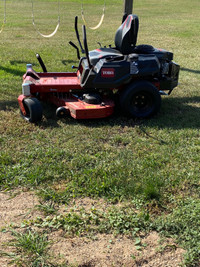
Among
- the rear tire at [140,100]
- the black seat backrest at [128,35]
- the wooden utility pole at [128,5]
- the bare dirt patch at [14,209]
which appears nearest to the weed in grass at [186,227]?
the bare dirt patch at [14,209]

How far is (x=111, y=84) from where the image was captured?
200 inches

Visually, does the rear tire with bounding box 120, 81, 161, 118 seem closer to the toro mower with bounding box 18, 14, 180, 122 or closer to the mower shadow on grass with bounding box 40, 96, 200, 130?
the toro mower with bounding box 18, 14, 180, 122

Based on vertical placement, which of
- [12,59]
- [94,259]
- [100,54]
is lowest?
[94,259]

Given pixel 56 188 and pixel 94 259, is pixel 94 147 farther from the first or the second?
pixel 94 259

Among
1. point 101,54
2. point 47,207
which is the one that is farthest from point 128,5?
point 47,207

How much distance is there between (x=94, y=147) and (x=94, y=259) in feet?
6.26

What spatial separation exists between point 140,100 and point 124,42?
96cm

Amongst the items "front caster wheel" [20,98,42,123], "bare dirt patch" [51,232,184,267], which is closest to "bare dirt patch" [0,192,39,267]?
"bare dirt patch" [51,232,184,267]

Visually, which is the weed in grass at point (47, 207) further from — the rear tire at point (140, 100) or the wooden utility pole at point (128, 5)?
the wooden utility pole at point (128, 5)

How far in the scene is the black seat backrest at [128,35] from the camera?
524 centimetres

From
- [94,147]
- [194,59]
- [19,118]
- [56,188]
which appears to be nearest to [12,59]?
[19,118]

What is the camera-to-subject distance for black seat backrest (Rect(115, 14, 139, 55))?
524 centimetres

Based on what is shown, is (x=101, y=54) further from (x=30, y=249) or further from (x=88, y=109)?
(x=30, y=249)

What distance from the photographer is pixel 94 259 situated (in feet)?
8.87
